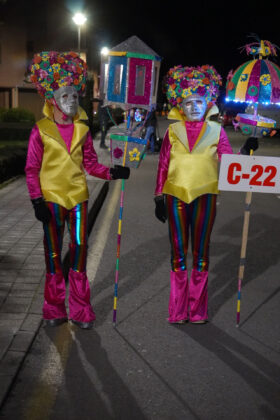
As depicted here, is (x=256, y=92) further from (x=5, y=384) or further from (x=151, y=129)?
(x=151, y=129)

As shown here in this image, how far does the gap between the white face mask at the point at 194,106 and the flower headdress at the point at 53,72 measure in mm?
895

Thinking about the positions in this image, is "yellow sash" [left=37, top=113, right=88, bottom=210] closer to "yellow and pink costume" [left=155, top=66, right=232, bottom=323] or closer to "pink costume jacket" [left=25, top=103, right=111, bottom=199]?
"pink costume jacket" [left=25, top=103, right=111, bottom=199]

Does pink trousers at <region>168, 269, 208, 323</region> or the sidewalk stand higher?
pink trousers at <region>168, 269, 208, 323</region>

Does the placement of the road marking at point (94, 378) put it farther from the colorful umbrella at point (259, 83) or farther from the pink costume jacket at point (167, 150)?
the colorful umbrella at point (259, 83)

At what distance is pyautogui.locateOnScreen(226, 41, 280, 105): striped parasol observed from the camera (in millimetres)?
4918

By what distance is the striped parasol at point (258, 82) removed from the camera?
4918 mm

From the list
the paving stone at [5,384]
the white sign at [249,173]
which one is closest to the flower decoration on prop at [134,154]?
the white sign at [249,173]

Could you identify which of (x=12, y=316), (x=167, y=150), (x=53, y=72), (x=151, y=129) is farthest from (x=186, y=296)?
(x=151, y=129)

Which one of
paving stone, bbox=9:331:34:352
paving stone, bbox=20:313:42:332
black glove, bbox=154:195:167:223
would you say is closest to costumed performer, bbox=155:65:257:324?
black glove, bbox=154:195:167:223

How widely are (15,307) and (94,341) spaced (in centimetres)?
83

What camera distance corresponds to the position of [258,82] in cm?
491

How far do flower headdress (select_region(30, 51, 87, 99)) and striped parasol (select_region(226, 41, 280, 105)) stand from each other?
4.76ft

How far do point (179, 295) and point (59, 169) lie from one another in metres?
1.45

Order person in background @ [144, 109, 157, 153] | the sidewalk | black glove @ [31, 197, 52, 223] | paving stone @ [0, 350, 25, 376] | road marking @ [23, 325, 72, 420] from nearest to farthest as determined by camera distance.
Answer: road marking @ [23, 325, 72, 420] < paving stone @ [0, 350, 25, 376] < the sidewalk < black glove @ [31, 197, 52, 223] < person in background @ [144, 109, 157, 153]
